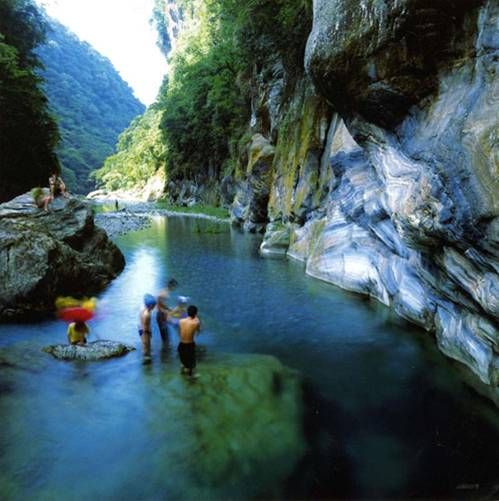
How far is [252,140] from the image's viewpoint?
37.8m

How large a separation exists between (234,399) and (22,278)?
9.00 metres

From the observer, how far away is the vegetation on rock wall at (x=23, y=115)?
27.4 metres

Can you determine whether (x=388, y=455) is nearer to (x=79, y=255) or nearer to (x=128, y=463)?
(x=128, y=463)

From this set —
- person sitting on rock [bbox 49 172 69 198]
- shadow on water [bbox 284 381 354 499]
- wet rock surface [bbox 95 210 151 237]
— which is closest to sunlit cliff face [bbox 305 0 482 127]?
shadow on water [bbox 284 381 354 499]

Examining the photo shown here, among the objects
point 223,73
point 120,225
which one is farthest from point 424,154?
point 223,73

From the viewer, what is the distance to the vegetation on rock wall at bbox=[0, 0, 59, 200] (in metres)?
27.4

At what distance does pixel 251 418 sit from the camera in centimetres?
764

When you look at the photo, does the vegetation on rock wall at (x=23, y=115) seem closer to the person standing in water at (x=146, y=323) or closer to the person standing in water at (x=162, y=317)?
the person standing in water at (x=162, y=317)

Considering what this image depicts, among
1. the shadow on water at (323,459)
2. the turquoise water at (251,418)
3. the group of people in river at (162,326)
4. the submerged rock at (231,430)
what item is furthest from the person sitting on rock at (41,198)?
the shadow on water at (323,459)

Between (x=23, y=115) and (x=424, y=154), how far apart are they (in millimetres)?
28130

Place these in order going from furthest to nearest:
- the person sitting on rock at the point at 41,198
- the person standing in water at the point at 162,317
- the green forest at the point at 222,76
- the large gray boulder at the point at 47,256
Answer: the green forest at the point at 222,76 < the person sitting on rock at the point at 41,198 < the large gray boulder at the point at 47,256 < the person standing in water at the point at 162,317

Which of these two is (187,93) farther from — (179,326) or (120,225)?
(179,326)

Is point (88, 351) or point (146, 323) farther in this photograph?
point (88, 351)

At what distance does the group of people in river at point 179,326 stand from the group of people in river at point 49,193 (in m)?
9.63
